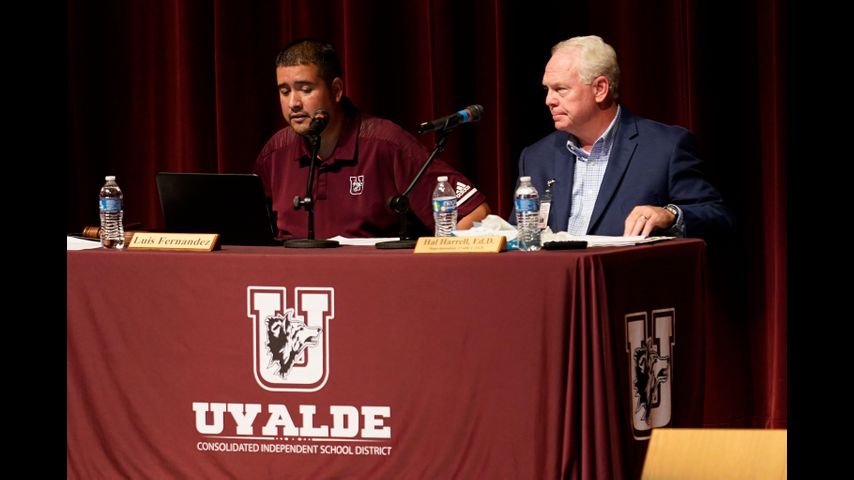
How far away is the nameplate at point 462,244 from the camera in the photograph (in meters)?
2.11

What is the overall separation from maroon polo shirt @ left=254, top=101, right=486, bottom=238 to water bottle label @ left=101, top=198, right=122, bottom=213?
0.82m

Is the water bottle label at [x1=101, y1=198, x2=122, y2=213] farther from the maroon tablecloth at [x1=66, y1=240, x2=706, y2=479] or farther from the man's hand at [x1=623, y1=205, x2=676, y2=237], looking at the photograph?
the man's hand at [x1=623, y1=205, x2=676, y2=237]

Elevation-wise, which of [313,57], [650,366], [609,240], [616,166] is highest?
[313,57]

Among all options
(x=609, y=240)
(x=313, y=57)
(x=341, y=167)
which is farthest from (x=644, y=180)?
(x=313, y=57)

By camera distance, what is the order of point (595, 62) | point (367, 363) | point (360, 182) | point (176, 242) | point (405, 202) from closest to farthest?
point (367, 363)
point (176, 242)
point (405, 202)
point (595, 62)
point (360, 182)

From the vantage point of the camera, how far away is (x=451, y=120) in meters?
2.35

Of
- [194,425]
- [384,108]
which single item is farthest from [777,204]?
[194,425]

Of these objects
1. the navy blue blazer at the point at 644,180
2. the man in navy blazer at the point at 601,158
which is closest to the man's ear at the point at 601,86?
the man in navy blazer at the point at 601,158

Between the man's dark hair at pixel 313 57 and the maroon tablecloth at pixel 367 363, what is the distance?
3.94 ft

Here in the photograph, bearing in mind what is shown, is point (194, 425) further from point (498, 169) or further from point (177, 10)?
point (177, 10)

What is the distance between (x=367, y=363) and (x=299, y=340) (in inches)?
6.2

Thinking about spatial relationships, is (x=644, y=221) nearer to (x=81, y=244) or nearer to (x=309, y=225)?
(x=309, y=225)

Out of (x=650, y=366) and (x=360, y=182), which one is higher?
(x=360, y=182)

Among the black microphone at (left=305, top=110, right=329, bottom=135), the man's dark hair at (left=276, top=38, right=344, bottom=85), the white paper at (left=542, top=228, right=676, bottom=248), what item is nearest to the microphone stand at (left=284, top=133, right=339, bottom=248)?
the black microphone at (left=305, top=110, right=329, bottom=135)
